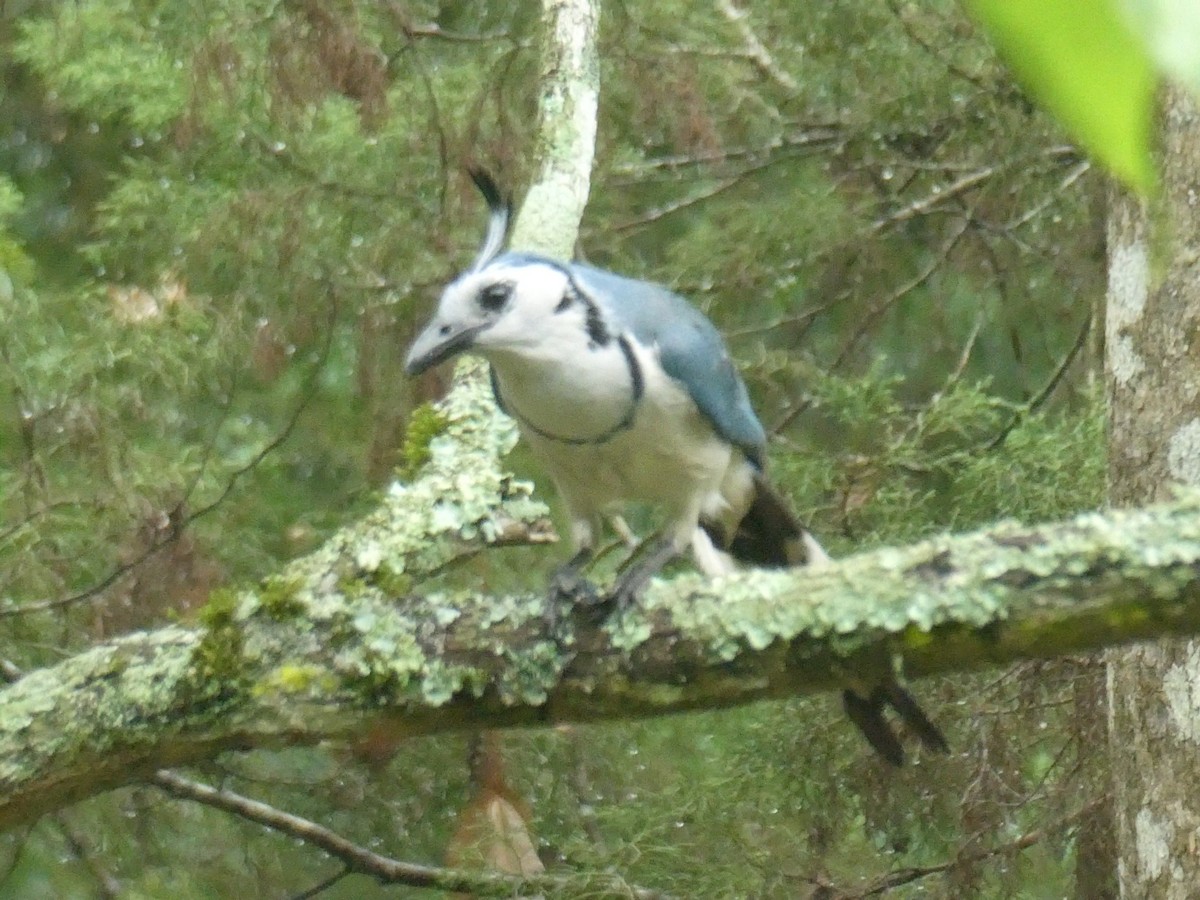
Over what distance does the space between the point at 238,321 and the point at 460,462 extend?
1395 millimetres

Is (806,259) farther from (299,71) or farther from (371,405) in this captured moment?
(299,71)

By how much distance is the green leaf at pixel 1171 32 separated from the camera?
208 millimetres

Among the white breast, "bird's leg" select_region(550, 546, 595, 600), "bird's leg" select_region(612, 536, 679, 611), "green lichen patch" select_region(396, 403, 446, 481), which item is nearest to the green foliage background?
"green lichen patch" select_region(396, 403, 446, 481)

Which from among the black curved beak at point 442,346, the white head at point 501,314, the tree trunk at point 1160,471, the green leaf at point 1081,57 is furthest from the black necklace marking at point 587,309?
the green leaf at point 1081,57

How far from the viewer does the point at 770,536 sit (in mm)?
2408

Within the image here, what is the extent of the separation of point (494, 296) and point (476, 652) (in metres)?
0.55

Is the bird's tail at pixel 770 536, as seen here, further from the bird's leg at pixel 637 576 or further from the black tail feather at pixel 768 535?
the bird's leg at pixel 637 576

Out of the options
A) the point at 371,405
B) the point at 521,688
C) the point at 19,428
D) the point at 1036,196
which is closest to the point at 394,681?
the point at 521,688

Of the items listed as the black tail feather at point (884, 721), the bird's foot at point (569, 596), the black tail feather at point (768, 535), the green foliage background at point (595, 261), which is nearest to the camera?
the bird's foot at point (569, 596)

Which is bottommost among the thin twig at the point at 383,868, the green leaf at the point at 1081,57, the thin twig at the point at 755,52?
the thin twig at the point at 383,868

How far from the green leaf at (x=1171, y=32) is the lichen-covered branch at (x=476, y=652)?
1.22m

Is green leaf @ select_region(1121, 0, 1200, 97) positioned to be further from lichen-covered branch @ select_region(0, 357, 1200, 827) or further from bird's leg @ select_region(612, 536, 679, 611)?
bird's leg @ select_region(612, 536, 679, 611)

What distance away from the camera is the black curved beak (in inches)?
76.8

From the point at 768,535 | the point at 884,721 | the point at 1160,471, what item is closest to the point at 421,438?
the point at 768,535
